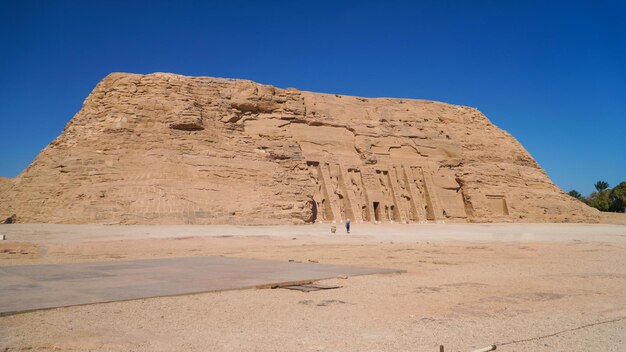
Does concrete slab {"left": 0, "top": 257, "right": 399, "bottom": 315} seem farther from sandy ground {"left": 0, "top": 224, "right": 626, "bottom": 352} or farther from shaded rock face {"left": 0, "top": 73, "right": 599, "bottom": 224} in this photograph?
shaded rock face {"left": 0, "top": 73, "right": 599, "bottom": 224}

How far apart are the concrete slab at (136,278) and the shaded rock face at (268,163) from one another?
1676cm

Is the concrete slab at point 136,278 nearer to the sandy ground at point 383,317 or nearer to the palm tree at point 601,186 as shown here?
the sandy ground at point 383,317

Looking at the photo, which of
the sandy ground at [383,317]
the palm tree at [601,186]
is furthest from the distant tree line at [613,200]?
the sandy ground at [383,317]

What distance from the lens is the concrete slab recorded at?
26.0ft

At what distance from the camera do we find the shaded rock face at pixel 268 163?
29984 mm

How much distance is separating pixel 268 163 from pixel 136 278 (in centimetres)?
2593

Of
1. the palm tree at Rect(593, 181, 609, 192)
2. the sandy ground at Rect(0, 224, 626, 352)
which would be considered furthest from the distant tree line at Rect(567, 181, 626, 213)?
the sandy ground at Rect(0, 224, 626, 352)

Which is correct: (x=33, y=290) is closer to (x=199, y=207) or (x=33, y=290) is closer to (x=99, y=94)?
(x=199, y=207)

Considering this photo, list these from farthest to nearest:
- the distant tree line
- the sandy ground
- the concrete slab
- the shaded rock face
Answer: the distant tree line → the shaded rock face → the concrete slab → the sandy ground

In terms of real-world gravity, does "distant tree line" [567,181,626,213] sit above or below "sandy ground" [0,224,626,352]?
above

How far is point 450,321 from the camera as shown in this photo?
704 centimetres

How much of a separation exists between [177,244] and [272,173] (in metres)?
15.9

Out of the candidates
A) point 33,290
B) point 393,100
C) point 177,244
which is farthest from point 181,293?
point 393,100

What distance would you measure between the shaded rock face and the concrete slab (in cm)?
1676
